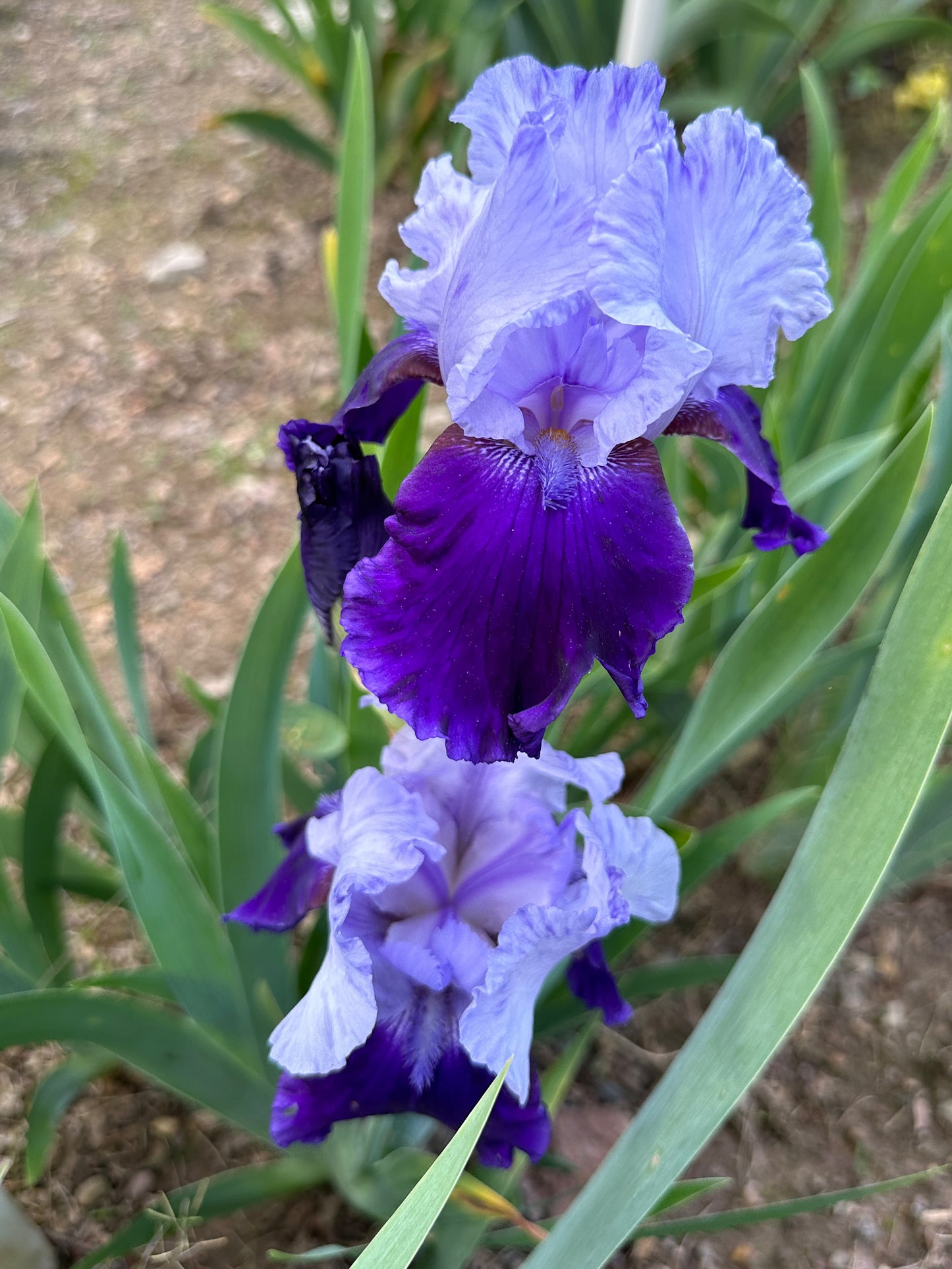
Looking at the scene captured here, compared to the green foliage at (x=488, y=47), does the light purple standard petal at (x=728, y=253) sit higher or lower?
lower

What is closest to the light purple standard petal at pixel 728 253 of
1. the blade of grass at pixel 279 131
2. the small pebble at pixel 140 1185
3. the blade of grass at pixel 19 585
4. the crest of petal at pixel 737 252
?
the crest of petal at pixel 737 252

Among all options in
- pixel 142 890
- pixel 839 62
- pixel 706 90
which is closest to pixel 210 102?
pixel 706 90

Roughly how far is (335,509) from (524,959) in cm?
31

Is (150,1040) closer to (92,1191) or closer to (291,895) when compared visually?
(291,895)

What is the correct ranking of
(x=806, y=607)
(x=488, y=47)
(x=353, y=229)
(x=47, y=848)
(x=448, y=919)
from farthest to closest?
(x=488, y=47) → (x=47, y=848) → (x=353, y=229) → (x=806, y=607) → (x=448, y=919)

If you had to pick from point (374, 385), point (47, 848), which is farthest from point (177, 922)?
point (374, 385)

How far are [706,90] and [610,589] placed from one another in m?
2.65

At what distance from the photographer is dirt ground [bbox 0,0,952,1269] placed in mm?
1148

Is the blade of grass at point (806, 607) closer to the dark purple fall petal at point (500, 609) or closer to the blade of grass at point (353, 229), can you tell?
the dark purple fall petal at point (500, 609)

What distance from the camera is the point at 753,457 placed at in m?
0.65

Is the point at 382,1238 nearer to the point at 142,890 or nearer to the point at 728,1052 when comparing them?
the point at 728,1052

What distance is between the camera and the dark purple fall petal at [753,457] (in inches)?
25.5

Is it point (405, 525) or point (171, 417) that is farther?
point (171, 417)

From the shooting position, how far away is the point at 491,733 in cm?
53
